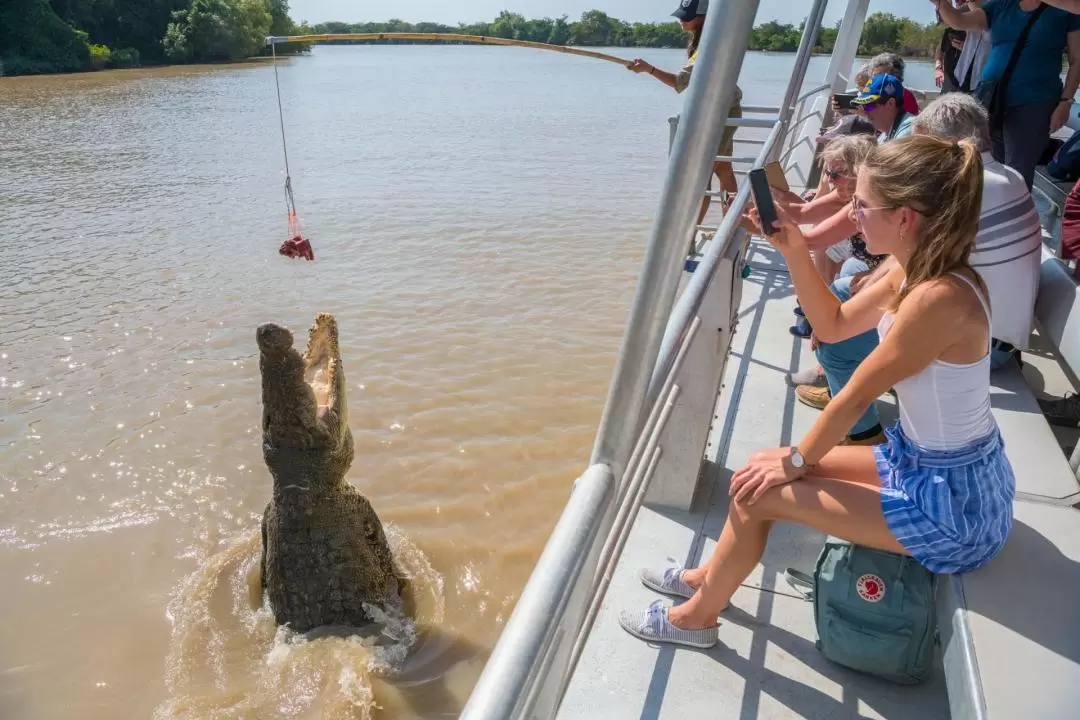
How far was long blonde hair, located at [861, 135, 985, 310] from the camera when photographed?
180 centimetres

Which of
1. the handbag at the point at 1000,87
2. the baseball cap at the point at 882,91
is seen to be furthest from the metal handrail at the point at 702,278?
the handbag at the point at 1000,87

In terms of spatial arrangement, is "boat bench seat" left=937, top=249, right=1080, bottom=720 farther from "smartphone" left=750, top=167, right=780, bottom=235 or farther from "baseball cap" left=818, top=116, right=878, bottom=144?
"baseball cap" left=818, top=116, right=878, bottom=144

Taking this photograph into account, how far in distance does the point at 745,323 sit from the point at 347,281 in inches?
212

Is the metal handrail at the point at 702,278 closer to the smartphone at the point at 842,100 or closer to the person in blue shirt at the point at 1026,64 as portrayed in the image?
the person in blue shirt at the point at 1026,64

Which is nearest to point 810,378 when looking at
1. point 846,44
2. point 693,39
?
point 693,39

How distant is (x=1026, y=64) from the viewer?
3930 millimetres

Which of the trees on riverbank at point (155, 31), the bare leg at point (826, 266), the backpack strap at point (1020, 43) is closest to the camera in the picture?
the backpack strap at point (1020, 43)

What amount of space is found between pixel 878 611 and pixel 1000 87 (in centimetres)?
341

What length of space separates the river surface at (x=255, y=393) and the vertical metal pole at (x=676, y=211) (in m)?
2.69

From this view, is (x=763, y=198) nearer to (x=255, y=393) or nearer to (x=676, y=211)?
(x=676, y=211)

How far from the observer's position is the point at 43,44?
40.5 m

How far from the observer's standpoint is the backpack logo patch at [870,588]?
193 centimetres

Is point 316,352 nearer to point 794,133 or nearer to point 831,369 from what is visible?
point 831,369

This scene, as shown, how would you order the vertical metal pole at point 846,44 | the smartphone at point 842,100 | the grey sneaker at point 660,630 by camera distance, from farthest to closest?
the vertical metal pole at point 846,44 → the smartphone at point 842,100 → the grey sneaker at point 660,630
